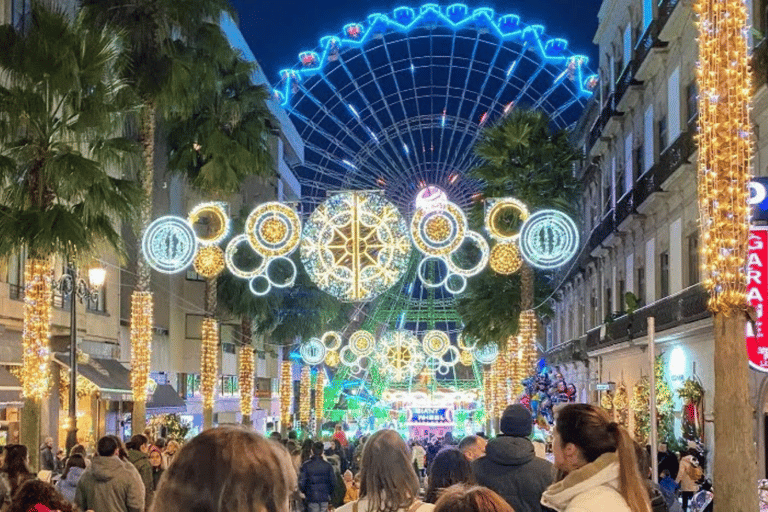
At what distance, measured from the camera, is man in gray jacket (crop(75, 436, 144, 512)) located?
1206 cm

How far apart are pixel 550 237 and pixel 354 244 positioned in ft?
14.5

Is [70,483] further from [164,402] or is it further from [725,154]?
[164,402]

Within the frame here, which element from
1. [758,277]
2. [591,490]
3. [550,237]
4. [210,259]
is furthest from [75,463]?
[210,259]

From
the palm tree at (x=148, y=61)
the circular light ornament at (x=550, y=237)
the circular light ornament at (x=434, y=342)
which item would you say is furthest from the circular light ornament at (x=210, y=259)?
the circular light ornament at (x=434, y=342)

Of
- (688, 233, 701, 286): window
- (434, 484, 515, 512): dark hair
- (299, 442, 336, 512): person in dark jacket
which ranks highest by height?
(688, 233, 701, 286): window

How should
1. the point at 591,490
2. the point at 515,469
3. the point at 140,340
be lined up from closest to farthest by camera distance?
the point at 591,490 < the point at 515,469 < the point at 140,340

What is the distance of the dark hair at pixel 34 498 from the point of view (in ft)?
23.7

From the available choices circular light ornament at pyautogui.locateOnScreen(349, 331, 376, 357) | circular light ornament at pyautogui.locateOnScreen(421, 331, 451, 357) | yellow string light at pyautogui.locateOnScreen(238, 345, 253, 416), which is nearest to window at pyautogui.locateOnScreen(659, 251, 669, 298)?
yellow string light at pyautogui.locateOnScreen(238, 345, 253, 416)

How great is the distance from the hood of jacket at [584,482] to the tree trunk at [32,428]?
16.9 m

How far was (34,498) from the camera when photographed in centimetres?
724

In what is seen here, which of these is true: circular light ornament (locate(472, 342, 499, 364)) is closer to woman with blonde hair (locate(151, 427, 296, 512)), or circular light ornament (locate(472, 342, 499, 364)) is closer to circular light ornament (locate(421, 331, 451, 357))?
circular light ornament (locate(421, 331, 451, 357))

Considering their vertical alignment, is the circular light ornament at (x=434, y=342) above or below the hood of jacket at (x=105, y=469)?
above

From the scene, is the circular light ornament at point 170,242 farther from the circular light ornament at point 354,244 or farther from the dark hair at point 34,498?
the dark hair at point 34,498

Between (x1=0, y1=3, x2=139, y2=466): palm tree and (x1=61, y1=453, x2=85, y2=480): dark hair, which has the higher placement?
(x1=0, y1=3, x2=139, y2=466): palm tree
